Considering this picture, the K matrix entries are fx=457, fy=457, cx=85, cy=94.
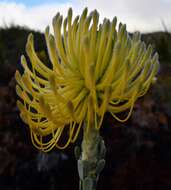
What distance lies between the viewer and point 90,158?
2.63 meters

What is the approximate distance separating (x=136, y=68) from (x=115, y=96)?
24 cm

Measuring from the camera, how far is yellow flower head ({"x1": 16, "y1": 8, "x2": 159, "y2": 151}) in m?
2.49

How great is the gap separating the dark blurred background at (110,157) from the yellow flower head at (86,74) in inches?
241

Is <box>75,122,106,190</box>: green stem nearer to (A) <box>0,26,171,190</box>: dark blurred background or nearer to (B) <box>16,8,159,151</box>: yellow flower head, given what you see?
(B) <box>16,8,159,151</box>: yellow flower head

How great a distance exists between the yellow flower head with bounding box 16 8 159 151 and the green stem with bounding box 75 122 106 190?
0.08 meters

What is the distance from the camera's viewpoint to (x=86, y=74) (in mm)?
2479

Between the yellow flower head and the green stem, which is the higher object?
the yellow flower head

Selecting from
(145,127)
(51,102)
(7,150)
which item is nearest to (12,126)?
(7,150)

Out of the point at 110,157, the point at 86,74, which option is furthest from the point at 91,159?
the point at 110,157

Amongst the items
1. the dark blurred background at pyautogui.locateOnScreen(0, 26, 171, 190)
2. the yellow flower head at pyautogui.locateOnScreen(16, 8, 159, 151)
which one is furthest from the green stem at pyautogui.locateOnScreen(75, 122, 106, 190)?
the dark blurred background at pyautogui.locateOnScreen(0, 26, 171, 190)

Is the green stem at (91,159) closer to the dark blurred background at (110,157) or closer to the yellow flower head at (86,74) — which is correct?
the yellow flower head at (86,74)

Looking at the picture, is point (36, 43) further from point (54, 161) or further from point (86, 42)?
point (86, 42)

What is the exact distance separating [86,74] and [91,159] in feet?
1.66

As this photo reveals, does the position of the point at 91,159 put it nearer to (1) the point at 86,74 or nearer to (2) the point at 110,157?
(1) the point at 86,74
